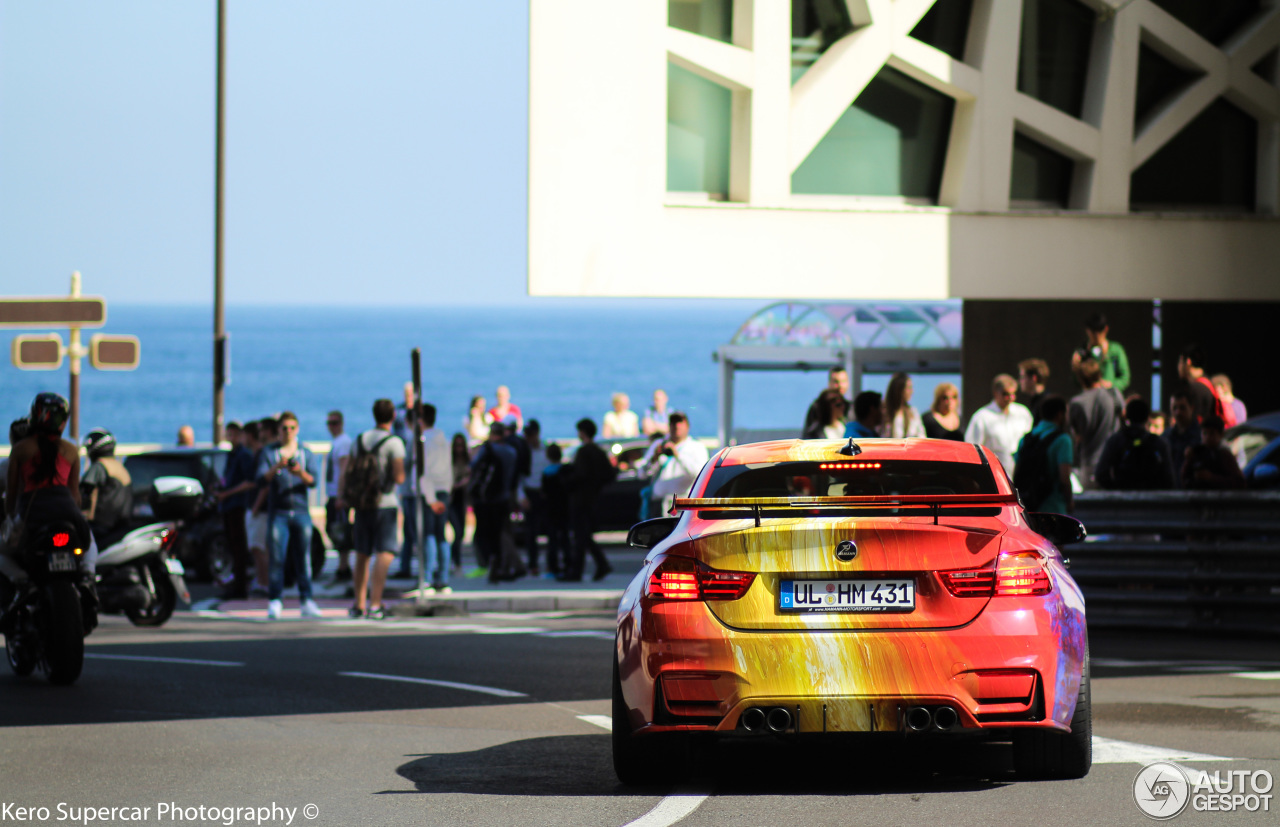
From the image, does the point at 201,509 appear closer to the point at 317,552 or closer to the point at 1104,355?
the point at 317,552

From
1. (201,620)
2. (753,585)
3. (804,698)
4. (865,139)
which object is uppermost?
(865,139)

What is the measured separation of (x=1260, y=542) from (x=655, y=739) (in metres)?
7.65

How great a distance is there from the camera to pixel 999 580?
6.50 meters

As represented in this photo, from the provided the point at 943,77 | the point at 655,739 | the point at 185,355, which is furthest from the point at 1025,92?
the point at 185,355

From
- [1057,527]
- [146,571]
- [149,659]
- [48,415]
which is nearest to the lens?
[1057,527]

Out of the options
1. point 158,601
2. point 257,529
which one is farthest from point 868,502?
point 257,529

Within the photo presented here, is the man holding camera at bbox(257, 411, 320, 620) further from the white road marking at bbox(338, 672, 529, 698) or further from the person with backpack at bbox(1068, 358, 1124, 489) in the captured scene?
the person with backpack at bbox(1068, 358, 1124, 489)

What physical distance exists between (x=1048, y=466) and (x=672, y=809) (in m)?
7.26

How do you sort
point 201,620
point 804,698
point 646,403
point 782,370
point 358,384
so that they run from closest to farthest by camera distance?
point 804,698, point 201,620, point 782,370, point 646,403, point 358,384

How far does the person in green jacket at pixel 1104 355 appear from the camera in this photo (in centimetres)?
1634

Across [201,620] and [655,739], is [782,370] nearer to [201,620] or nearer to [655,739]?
[201,620]

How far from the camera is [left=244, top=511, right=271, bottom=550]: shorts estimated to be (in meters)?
18.1

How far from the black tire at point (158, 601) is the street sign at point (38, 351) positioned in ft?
25.1

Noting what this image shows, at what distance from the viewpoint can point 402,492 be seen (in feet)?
62.3
